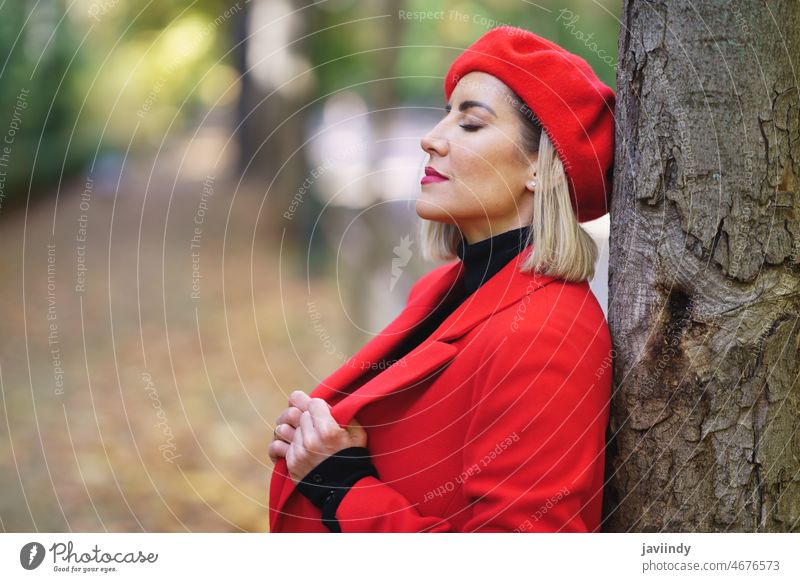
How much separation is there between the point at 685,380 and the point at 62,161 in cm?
987

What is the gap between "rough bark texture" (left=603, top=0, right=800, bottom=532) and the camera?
1.60 metres

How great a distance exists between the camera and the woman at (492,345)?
1632 mm

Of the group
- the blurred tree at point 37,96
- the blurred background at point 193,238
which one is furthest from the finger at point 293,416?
the blurred tree at point 37,96

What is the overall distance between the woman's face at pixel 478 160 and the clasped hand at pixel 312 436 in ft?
1.76

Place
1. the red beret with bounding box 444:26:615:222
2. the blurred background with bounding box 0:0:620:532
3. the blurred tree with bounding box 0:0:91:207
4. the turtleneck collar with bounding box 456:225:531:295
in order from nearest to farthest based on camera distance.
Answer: the red beret with bounding box 444:26:615:222
the turtleneck collar with bounding box 456:225:531:295
the blurred background with bounding box 0:0:620:532
the blurred tree with bounding box 0:0:91:207

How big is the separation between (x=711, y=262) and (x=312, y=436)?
0.97 m

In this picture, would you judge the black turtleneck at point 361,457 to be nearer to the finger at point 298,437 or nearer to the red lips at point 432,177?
the finger at point 298,437

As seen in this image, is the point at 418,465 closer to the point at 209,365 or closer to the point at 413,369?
the point at 413,369

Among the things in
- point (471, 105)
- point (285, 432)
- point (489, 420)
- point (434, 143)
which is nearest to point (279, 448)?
point (285, 432)

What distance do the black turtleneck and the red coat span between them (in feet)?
0.11

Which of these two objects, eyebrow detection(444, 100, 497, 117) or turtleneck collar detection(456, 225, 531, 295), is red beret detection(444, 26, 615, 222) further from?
turtleneck collar detection(456, 225, 531, 295)

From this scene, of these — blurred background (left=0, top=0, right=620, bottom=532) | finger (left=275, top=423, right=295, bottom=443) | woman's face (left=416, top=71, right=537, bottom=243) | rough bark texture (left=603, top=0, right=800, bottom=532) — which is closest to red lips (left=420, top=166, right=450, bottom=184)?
woman's face (left=416, top=71, right=537, bottom=243)

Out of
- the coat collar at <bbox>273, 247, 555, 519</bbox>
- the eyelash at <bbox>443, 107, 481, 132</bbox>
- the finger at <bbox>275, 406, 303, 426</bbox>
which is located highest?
the eyelash at <bbox>443, 107, 481, 132</bbox>
